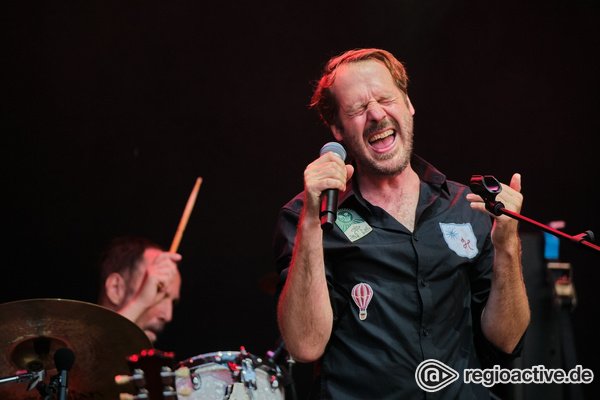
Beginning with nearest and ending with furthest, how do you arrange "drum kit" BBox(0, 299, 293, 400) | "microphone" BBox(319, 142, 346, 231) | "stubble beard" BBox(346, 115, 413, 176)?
"microphone" BBox(319, 142, 346, 231)
"stubble beard" BBox(346, 115, 413, 176)
"drum kit" BBox(0, 299, 293, 400)

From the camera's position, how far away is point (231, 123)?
5062 millimetres

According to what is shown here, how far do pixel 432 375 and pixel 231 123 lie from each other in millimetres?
2830

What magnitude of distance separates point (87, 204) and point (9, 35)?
1.03m

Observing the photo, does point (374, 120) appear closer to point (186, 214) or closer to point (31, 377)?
point (31, 377)

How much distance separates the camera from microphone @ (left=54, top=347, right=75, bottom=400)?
3.06 meters

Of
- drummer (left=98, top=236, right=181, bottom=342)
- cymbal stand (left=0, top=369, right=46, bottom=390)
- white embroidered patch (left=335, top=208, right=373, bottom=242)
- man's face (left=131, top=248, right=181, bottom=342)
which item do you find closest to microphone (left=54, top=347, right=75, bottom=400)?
cymbal stand (left=0, top=369, right=46, bottom=390)

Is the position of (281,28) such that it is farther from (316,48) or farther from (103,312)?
(103,312)

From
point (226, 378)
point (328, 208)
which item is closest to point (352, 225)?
point (328, 208)

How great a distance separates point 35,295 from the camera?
4.79m

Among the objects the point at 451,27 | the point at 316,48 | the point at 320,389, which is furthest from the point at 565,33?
the point at 320,389

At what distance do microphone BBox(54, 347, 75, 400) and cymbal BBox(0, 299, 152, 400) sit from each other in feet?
0.64

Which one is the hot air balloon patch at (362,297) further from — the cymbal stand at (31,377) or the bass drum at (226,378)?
the cymbal stand at (31,377)

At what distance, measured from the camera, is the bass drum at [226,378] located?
11.0ft

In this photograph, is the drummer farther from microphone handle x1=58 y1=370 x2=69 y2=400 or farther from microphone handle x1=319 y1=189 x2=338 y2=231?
microphone handle x1=319 y1=189 x2=338 y2=231
